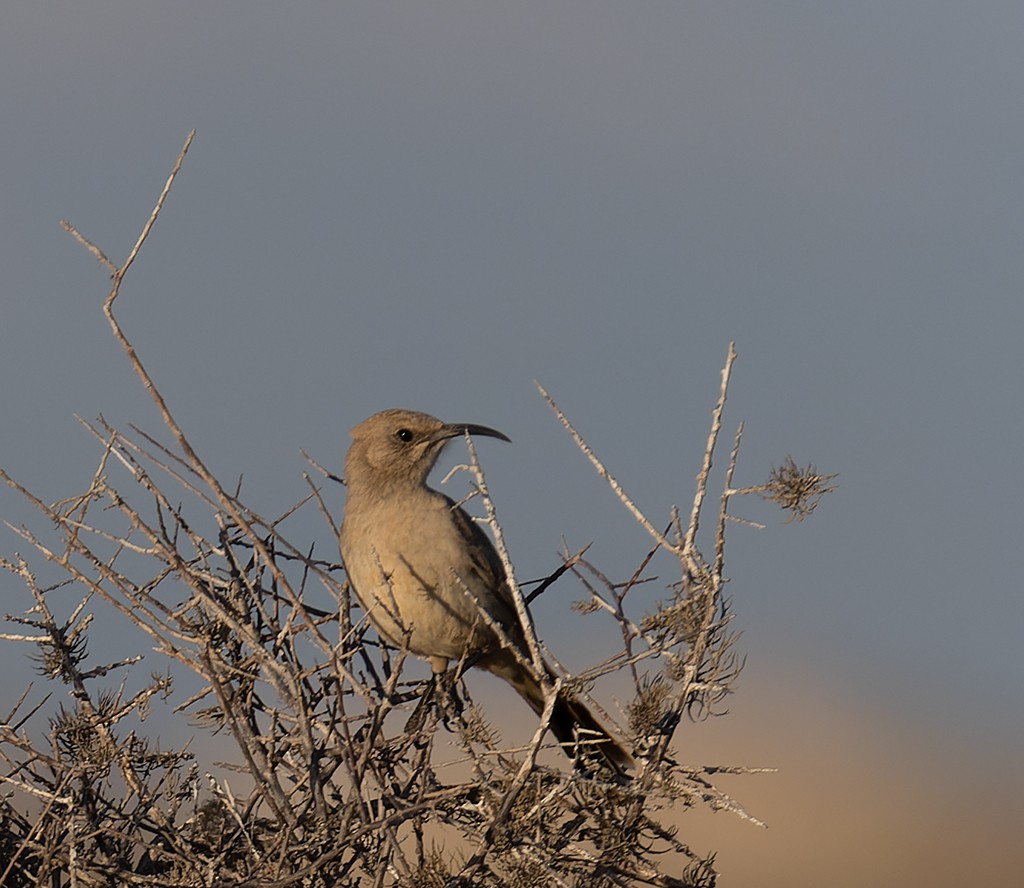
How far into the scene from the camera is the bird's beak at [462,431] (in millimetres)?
6652

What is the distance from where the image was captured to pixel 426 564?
6.04 metres

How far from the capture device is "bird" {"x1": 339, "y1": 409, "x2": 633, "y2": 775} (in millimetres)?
5980

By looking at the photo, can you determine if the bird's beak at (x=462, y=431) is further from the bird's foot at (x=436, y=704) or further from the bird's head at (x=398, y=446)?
the bird's foot at (x=436, y=704)

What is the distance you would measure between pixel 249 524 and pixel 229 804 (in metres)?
1.06

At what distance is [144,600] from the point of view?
541 centimetres

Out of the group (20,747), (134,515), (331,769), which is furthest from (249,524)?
(20,747)

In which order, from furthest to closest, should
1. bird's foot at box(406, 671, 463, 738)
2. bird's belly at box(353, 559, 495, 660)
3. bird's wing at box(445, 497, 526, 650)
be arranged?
bird's wing at box(445, 497, 526, 650) < bird's belly at box(353, 559, 495, 660) < bird's foot at box(406, 671, 463, 738)

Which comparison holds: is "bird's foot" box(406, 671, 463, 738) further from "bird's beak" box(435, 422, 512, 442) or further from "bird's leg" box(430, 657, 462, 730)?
"bird's beak" box(435, 422, 512, 442)

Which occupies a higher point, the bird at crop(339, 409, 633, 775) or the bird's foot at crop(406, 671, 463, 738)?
the bird at crop(339, 409, 633, 775)

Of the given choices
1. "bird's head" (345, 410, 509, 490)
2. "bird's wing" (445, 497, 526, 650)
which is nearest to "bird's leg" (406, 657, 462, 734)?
"bird's wing" (445, 497, 526, 650)

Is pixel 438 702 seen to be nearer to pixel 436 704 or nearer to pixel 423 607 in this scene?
pixel 436 704

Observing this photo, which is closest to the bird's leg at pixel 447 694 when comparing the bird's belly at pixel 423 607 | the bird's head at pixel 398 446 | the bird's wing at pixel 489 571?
the bird's belly at pixel 423 607

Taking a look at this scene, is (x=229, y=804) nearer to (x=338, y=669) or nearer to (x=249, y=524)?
(x=338, y=669)

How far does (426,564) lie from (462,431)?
0.89 meters
